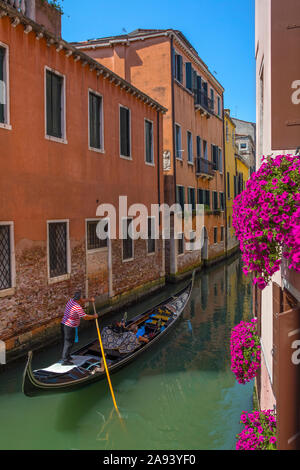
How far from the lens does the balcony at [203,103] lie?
17.2m

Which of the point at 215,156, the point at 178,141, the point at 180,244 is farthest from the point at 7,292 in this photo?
the point at 215,156

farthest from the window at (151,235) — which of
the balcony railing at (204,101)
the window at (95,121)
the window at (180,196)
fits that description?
the balcony railing at (204,101)

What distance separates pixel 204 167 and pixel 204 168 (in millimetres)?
48

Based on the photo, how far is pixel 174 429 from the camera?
5.05 metres

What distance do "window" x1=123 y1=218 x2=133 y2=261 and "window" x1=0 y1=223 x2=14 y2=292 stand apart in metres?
4.49

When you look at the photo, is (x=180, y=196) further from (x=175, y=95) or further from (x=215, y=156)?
(x=215, y=156)

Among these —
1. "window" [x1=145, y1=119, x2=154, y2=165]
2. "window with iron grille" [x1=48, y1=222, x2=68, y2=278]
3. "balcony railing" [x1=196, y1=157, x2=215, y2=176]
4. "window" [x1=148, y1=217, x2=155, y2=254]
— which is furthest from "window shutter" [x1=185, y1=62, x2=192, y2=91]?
"window with iron grille" [x1=48, y1=222, x2=68, y2=278]

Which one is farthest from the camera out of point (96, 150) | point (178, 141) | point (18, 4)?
point (178, 141)

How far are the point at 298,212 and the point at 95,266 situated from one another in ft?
24.7

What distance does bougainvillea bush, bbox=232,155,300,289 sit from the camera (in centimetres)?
231

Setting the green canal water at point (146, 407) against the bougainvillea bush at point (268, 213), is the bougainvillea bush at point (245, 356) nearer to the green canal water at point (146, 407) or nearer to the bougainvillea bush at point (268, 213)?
the green canal water at point (146, 407)

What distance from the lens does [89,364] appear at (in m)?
6.01
